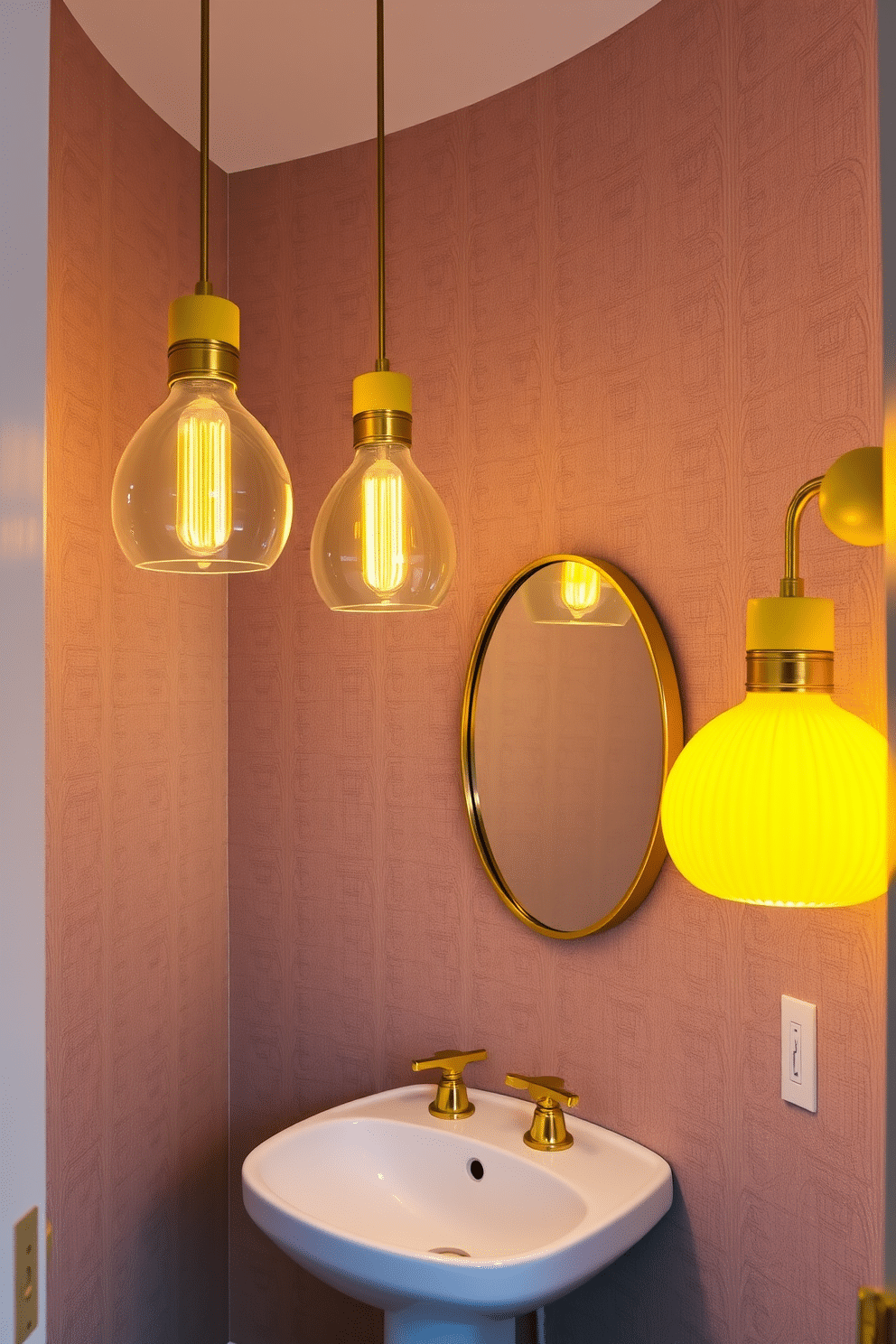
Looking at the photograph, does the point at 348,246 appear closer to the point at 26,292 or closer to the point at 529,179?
the point at 529,179

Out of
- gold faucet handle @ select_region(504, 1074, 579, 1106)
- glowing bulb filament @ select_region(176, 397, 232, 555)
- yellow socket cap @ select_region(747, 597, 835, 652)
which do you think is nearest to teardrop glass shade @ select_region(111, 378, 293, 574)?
glowing bulb filament @ select_region(176, 397, 232, 555)

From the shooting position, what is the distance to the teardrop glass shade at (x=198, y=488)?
845mm

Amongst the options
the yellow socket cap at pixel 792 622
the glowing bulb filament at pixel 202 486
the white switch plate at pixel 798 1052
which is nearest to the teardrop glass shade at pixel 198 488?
the glowing bulb filament at pixel 202 486

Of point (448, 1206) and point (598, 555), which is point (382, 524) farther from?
point (448, 1206)

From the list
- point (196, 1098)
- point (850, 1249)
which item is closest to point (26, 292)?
point (850, 1249)

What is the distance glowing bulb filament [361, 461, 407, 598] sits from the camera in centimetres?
98

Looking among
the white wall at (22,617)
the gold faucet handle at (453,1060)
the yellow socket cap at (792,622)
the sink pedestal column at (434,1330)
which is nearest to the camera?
the white wall at (22,617)

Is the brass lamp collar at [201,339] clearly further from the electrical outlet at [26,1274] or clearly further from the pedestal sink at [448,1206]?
the pedestal sink at [448,1206]

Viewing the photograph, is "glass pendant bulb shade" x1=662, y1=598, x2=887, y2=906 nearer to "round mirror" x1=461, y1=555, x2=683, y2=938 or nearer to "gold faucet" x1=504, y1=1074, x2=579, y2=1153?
"round mirror" x1=461, y1=555, x2=683, y2=938

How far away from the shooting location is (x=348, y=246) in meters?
1.96

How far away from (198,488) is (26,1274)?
649 mm

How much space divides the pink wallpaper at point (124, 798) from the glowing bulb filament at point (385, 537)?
30.1 inches

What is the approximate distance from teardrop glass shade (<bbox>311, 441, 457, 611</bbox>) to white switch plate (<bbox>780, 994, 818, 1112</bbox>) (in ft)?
2.53

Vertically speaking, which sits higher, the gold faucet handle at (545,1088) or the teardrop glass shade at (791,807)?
the teardrop glass shade at (791,807)
